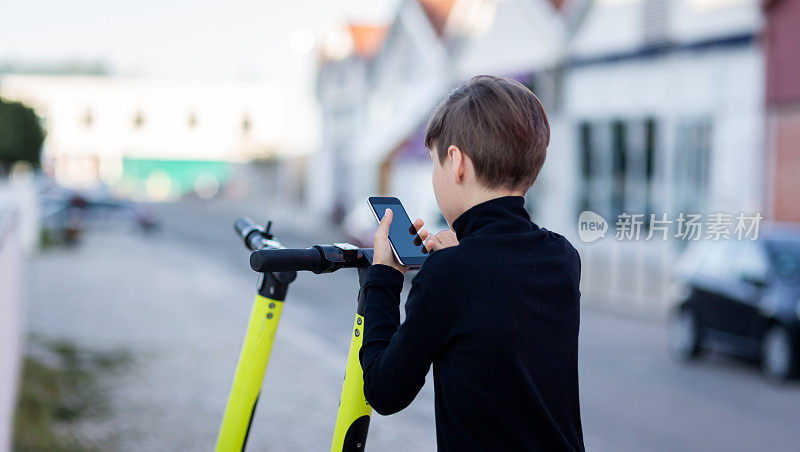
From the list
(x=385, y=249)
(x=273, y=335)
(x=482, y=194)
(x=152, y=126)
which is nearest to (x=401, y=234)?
(x=385, y=249)

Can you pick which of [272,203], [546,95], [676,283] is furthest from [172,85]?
[676,283]

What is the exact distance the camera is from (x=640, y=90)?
22344 mm

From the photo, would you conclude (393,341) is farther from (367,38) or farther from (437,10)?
(367,38)

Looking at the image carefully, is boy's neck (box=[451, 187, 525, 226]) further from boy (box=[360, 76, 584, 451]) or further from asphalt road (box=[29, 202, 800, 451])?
asphalt road (box=[29, 202, 800, 451])

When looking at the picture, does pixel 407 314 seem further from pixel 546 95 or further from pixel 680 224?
pixel 546 95

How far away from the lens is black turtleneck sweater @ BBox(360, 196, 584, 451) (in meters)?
1.87

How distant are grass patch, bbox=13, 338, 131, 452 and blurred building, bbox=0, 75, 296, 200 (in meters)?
53.3

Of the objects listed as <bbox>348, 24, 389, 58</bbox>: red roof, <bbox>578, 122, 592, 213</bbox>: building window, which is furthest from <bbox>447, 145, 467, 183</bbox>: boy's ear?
<bbox>348, 24, 389, 58</bbox>: red roof

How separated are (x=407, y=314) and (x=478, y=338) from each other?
14 cm

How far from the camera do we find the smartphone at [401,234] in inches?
80.4

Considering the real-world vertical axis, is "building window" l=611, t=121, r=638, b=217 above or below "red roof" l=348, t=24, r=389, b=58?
below

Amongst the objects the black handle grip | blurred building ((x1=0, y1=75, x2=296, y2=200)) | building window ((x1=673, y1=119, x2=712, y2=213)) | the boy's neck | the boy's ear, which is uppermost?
blurred building ((x1=0, y1=75, x2=296, y2=200))

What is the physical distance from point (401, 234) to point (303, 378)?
5992 millimetres

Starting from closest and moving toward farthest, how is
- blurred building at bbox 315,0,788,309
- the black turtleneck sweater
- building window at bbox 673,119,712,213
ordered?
the black turtleneck sweater < blurred building at bbox 315,0,788,309 < building window at bbox 673,119,712,213
